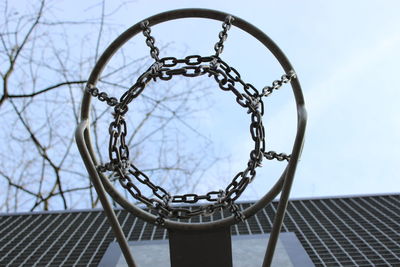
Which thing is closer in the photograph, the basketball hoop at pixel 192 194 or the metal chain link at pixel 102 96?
the basketball hoop at pixel 192 194

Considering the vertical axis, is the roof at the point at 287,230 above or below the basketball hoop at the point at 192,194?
below

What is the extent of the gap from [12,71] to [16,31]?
19.7 inches

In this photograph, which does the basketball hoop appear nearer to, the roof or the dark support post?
the dark support post

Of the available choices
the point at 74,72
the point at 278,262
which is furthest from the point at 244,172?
the point at 74,72

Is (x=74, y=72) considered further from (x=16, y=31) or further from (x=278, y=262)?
(x=278, y=262)

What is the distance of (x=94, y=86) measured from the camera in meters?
2.84

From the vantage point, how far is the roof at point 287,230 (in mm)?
3461

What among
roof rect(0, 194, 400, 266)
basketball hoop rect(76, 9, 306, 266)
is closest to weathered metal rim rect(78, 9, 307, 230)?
basketball hoop rect(76, 9, 306, 266)

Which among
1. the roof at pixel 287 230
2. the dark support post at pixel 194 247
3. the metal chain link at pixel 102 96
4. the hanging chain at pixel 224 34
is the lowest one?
the roof at pixel 287 230

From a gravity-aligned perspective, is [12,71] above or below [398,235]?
above

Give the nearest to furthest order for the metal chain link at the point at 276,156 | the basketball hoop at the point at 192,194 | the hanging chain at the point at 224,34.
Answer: the basketball hoop at the point at 192,194 → the metal chain link at the point at 276,156 → the hanging chain at the point at 224,34

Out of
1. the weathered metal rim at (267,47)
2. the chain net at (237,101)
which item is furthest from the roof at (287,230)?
the chain net at (237,101)

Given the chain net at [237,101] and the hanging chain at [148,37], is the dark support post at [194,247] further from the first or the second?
the hanging chain at [148,37]

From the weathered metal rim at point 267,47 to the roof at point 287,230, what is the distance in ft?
2.71
